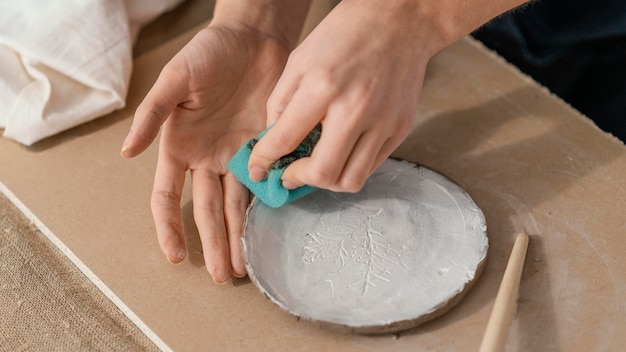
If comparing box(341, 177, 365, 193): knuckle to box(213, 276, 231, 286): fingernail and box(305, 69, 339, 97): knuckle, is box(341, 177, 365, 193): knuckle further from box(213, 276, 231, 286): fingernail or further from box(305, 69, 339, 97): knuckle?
box(213, 276, 231, 286): fingernail

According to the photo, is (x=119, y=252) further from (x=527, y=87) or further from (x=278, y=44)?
(x=527, y=87)

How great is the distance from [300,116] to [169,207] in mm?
305

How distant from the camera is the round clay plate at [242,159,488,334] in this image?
98 cm

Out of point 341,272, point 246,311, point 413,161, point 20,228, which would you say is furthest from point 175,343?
point 413,161

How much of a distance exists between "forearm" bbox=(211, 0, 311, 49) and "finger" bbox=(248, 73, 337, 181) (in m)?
0.38

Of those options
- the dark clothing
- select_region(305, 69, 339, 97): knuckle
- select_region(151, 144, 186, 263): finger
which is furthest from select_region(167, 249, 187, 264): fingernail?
the dark clothing

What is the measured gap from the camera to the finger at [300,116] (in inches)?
35.4

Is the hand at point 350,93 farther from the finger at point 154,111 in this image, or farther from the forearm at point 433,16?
the finger at point 154,111

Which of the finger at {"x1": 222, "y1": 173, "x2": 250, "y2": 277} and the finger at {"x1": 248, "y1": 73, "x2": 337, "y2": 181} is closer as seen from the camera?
the finger at {"x1": 248, "y1": 73, "x2": 337, "y2": 181}

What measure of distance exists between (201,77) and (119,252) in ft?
0.99

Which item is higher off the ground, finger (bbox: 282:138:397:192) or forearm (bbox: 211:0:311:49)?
finger (bbox: 282:138:397:192)

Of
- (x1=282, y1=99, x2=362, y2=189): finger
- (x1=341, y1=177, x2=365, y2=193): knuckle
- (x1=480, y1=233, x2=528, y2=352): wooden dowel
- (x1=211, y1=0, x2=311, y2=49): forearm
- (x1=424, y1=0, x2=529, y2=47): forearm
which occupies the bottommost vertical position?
(x1=480, y1=233, x2=528, y2=352): wooden dowel

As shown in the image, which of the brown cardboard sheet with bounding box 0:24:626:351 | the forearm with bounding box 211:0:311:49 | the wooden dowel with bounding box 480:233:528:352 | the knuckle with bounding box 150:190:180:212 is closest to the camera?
the wooden dowel with bounding box 480:233:528:352

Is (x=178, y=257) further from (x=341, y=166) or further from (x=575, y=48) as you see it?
(x=575, y=48)
